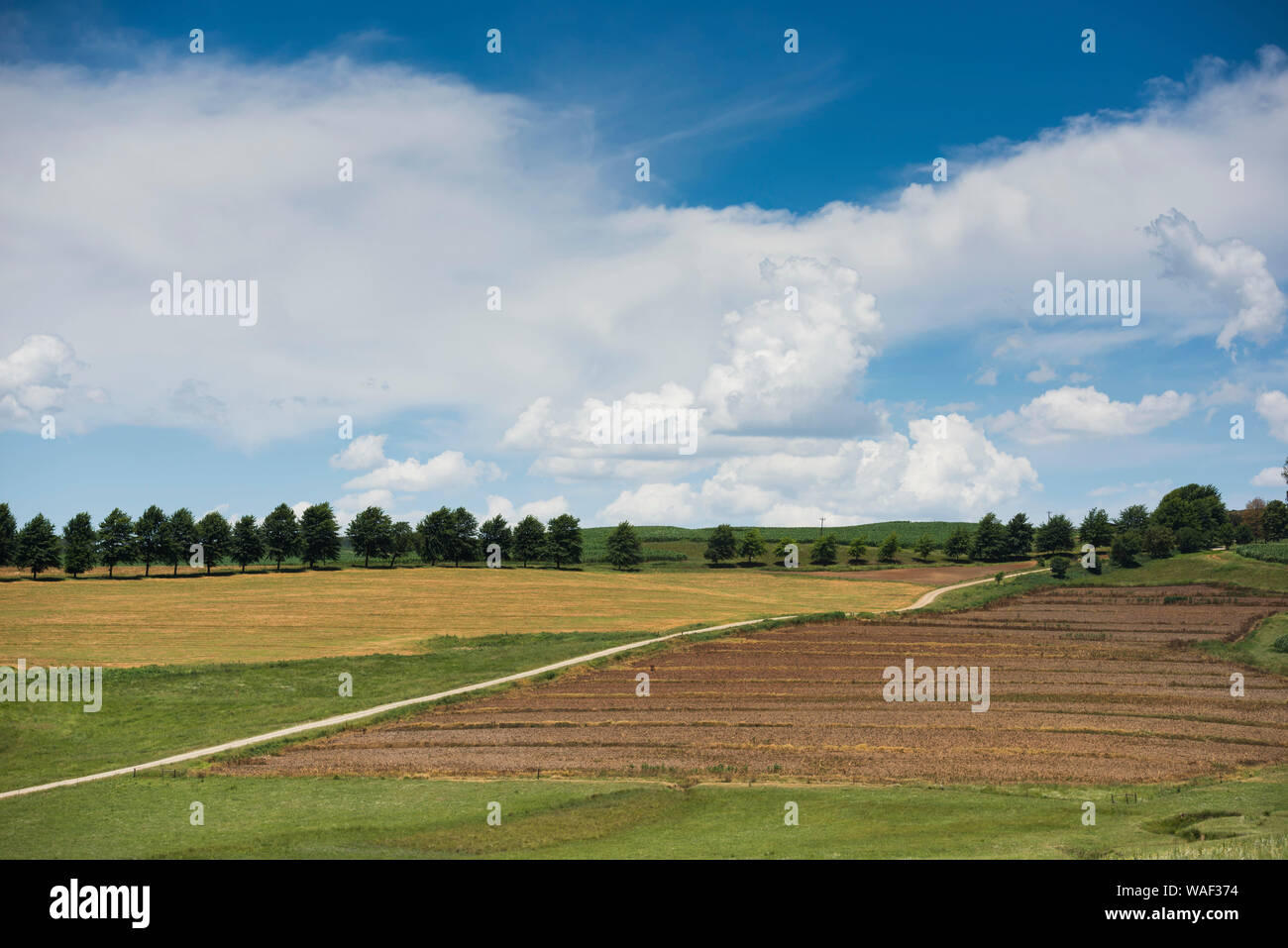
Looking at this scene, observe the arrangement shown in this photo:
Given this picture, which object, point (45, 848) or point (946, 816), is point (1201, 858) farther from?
point (45, 848)

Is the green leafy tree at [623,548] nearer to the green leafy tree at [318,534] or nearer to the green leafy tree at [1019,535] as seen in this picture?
the green leafy tree at [318,534]

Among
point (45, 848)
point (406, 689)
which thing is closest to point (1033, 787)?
point (45, 848)

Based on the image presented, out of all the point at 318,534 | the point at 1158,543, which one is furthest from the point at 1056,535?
the point at 318,534

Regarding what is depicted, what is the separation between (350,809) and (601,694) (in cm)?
2428

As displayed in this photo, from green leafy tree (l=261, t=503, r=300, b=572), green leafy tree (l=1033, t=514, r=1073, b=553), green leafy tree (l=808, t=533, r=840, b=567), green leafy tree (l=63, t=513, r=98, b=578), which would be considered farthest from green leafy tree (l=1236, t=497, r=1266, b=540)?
green leafy tree (l=63, t=513, r=98, b=578)

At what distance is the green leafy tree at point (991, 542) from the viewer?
175125 millimetres

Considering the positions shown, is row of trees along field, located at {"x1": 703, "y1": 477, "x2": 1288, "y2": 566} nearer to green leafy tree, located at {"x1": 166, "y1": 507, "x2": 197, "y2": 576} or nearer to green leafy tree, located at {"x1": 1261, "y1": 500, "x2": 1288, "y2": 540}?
green leafy tree, located at {"x1": 1261, "y1": 500, "x2": 1288, "y2": 540}

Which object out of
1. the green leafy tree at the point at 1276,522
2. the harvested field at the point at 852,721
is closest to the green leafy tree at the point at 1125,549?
the green leafy tree at the point at 1276,522

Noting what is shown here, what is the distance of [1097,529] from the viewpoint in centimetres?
16562

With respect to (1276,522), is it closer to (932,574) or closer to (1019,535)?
(1019,535)

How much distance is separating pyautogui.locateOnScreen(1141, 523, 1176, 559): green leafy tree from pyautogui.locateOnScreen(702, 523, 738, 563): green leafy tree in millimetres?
78878

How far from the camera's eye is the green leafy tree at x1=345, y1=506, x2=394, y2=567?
161 m

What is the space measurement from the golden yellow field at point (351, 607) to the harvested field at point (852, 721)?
956 inches
